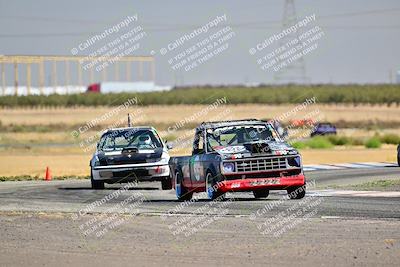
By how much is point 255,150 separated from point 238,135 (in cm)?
87

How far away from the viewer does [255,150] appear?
60.8 ft

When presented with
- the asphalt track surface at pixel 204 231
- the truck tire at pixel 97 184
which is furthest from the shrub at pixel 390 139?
the asphalt track surface at pixel 204 231

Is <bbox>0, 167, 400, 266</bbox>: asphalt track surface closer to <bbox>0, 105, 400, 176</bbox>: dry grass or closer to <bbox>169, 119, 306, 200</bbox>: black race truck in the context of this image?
<bbox>169, 119, 306, 200</bbox>: black race truck

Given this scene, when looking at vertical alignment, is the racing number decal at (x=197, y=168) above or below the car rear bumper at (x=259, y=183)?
above

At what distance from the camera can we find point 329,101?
360 ft

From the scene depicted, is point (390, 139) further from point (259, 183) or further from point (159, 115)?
point (159, 115)

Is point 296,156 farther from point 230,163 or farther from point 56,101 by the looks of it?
point 56,101

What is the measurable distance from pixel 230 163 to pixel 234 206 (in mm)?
947

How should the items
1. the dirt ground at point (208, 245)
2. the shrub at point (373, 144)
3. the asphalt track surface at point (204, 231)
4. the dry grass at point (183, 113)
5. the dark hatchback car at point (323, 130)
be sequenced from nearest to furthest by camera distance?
the dirt ground at point (208, 245)
the asphalt track surface at point (204, 231)
the shrub at point (373, 144)
the dark hatchback car at point (323, 130)
the dry grass at point (183, 113)

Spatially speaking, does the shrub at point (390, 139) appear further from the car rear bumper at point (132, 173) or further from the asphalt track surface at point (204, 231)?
the asphalt track surface at point (204, 231)

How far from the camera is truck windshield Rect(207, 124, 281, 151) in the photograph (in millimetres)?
19203

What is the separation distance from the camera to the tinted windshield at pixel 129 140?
24344 mm

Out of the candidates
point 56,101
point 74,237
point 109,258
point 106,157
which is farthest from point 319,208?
point 56,101

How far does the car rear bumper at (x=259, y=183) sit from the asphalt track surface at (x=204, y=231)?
289 mm
